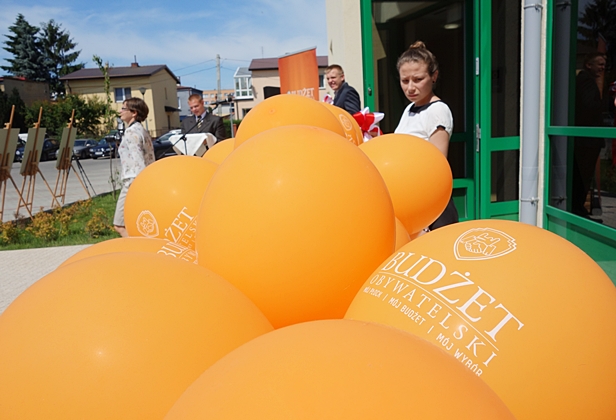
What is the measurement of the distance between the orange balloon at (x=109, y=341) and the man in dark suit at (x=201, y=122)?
5.80 m

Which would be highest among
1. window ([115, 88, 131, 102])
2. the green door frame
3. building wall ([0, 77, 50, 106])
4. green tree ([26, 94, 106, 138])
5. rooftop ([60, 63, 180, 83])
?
rooftop ([60, 63, 180, 83])

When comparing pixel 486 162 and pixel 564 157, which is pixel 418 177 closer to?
pixel 564 157

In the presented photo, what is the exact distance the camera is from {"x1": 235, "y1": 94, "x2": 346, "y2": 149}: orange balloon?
2531 mm

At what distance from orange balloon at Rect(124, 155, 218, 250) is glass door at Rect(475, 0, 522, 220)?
12.3ft

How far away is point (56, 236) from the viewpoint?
757 centimetres

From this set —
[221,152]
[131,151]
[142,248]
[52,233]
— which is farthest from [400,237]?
[52,233]

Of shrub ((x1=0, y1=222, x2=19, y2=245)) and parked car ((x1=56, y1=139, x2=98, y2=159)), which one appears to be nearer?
shrub ((x1=0, y1=222, x2=19, y2=245))

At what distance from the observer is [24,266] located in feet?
18.7

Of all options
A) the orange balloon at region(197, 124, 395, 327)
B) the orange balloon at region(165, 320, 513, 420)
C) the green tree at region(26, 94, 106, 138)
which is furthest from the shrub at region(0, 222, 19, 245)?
the green tree at region(26, 94, 106, 138)

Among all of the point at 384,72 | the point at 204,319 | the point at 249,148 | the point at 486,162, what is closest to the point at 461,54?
the point at 384,72

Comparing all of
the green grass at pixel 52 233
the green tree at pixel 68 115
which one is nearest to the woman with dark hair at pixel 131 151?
the green grass at pixel 52 233

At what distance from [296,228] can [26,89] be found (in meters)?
55.5

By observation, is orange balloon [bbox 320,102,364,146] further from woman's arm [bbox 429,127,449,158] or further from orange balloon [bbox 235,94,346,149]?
woman's arm [bbox 429,127,449,158]

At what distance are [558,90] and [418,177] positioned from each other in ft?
9.00
